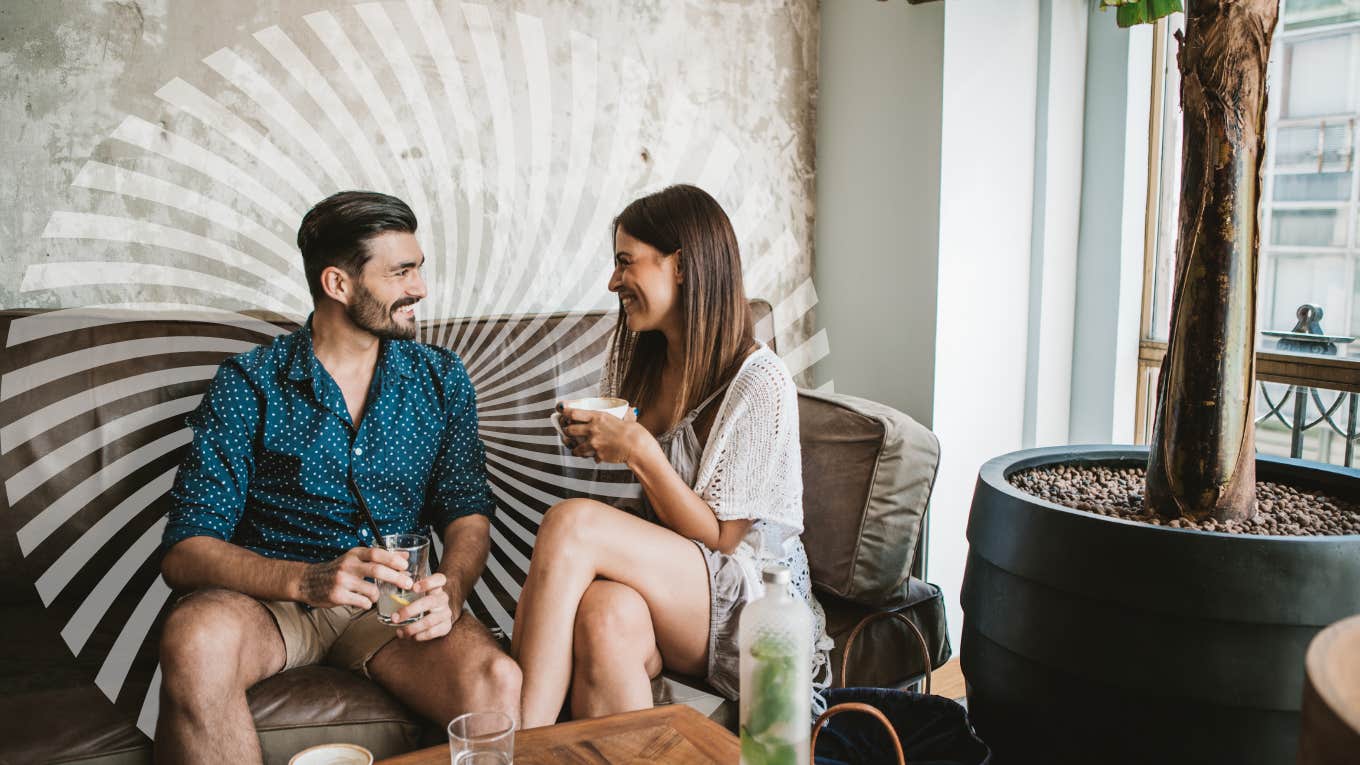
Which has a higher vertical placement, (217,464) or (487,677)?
(217,464)

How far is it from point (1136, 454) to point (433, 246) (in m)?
1.61

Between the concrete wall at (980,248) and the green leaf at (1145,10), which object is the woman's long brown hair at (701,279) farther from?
the concrete wall at (980,248)

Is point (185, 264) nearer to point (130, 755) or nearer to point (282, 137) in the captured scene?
point (282, 137)

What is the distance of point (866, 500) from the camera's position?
1.87 m

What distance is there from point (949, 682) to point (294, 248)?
196cm

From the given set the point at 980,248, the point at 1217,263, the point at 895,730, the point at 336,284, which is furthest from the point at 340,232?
the point at 980,248

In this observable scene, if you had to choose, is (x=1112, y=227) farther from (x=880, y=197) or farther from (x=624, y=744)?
(x=624, y=744)

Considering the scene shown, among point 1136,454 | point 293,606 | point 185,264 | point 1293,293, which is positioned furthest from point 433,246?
point 1293,293

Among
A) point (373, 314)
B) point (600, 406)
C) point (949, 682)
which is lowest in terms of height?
point (949, 682)

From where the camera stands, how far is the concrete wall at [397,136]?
1.96 metres

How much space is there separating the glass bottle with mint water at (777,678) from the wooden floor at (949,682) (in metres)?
1.63

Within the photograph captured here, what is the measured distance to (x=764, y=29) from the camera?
281cm

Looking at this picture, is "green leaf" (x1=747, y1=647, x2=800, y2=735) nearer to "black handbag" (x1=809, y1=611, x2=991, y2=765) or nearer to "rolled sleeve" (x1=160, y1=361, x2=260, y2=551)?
"black handbag" (x1=809, y1=611, x2=991, y2=765)

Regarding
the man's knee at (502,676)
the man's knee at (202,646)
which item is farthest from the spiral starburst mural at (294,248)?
the man's knee at (502,676)
